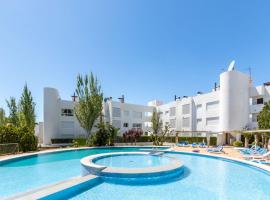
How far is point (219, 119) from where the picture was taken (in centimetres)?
3222

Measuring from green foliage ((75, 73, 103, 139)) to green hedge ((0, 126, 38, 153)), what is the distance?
10.5 meters

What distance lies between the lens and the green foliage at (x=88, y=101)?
30375mm

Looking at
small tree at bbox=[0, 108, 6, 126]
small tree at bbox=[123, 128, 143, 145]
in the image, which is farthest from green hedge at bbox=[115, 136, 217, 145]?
small tree at bbox=[0, 108, 6, 126]

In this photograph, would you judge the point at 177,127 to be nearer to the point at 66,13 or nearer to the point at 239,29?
the point at 239,29

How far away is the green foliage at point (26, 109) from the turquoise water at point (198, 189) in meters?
23.1

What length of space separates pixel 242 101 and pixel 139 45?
1896 cm

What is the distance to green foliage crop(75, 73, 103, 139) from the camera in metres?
30.4

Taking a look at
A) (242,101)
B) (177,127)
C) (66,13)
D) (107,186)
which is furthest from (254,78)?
(107,186)

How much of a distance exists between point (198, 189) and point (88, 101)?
24.6 m

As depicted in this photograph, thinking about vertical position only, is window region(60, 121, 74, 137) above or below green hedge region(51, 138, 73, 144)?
above

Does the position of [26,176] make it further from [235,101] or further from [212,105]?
[212,105]

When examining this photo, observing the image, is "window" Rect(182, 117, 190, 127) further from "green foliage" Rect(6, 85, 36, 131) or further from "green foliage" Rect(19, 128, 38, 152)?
"green foliage" Rect(19, 128, 38, 152)

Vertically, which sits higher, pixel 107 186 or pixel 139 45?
pixel 139 45

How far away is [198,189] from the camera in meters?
8.57
